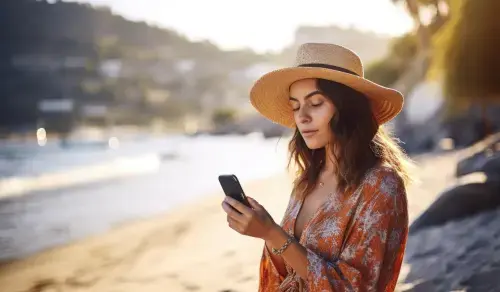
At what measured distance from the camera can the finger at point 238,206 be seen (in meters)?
1.70

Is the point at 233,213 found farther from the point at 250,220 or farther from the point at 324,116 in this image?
the point at 324,116

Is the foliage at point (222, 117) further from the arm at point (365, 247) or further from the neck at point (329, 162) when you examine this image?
the arm at point (365, 247)

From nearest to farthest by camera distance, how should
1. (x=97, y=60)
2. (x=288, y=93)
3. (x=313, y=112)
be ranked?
(x=313, y=112), (x=288, y=93), (x=97, y=60)

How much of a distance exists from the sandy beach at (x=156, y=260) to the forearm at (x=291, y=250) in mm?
2604

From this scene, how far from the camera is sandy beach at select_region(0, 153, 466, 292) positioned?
18.4ft

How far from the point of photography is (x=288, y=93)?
2.23 m

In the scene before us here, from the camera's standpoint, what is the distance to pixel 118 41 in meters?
141

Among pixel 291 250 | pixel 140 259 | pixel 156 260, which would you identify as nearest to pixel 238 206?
pixel 291 250

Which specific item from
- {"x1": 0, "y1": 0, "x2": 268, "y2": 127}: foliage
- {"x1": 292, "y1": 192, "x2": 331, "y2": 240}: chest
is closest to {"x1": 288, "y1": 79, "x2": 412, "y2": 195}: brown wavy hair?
{"x1": 292, "y1": 192, "x2": 331, "y2": 240}: chest

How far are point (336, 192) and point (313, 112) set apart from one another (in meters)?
0.30

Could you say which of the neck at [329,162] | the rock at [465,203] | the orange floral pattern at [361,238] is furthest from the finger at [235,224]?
the rock at [465,203]

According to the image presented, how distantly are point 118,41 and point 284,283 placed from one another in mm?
145365

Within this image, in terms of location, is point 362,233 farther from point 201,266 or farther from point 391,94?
point 201,266

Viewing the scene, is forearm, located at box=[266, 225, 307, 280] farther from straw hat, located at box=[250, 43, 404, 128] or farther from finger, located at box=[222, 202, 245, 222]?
straw hat, located at box=[250, 43, 404, 128]
